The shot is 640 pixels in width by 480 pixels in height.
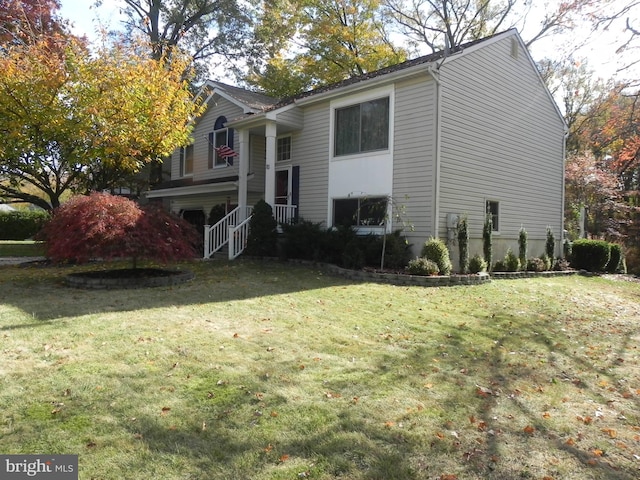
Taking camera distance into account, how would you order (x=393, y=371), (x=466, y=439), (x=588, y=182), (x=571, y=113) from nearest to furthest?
(x=466, y=439)
(x=393, y=371)
(x=588, y=182)
(x=571, y=113)

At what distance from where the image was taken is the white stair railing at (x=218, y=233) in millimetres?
14352

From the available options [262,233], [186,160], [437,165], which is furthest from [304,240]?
[186,160]

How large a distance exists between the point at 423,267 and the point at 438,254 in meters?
0.74

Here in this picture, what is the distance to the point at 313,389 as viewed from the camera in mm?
3973

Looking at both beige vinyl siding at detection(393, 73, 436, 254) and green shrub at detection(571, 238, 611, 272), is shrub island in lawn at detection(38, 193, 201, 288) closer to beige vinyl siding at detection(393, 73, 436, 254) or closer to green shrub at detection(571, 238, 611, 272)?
beige vinyl siding at detection(393, 73, 436, 254)

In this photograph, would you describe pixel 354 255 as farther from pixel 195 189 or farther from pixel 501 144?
pixel 195 189

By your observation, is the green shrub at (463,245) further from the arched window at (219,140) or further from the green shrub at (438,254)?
the arched window at (219,140)

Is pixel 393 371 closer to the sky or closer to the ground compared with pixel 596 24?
closer to the ground

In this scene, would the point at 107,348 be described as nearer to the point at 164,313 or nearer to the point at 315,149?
the point at 164,313

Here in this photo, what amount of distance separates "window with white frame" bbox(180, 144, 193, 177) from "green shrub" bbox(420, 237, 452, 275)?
525 inches

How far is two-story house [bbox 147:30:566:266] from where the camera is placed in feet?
39.8

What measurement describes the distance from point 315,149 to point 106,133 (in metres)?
6.30

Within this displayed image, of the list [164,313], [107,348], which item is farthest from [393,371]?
[164,313]

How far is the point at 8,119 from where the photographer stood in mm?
11797
